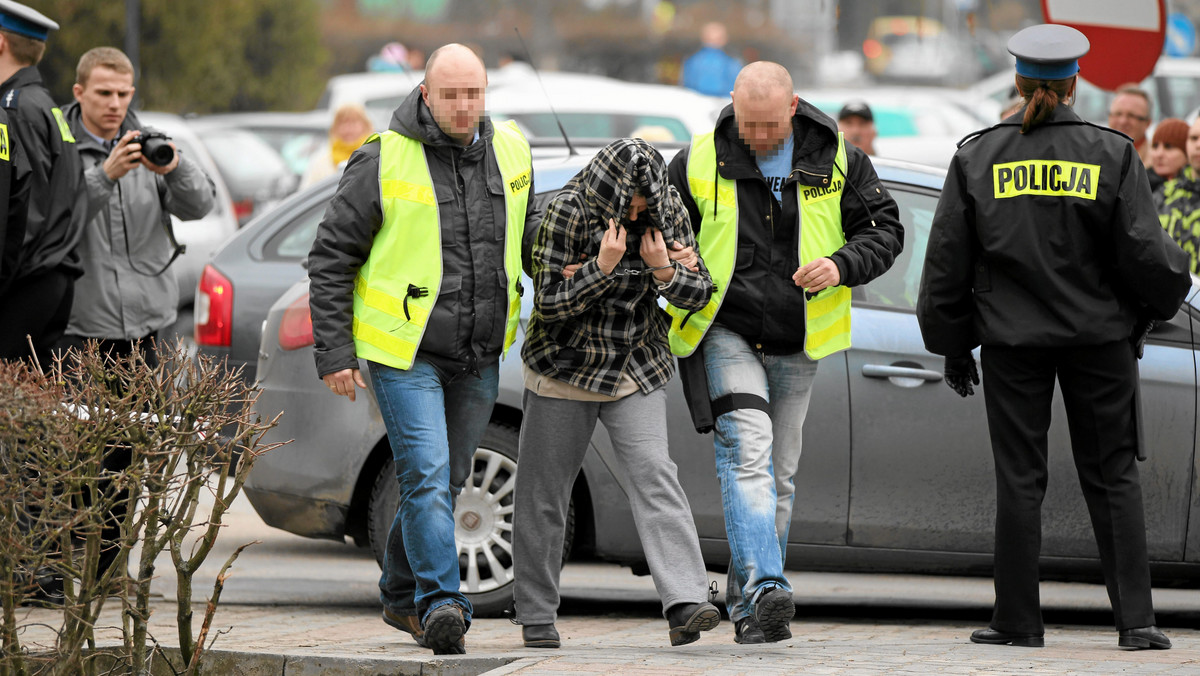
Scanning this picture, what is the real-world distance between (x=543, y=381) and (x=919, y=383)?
1.51 meters

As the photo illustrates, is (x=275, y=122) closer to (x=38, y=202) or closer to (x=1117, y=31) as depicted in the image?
(x=1117, y=31)

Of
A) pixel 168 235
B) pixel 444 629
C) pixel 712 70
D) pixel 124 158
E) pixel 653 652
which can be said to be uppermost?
pixel 712 70

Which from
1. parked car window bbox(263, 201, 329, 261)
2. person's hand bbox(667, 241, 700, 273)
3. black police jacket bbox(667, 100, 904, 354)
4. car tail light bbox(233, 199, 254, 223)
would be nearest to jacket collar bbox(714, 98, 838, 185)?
black police jacket bbox(667, 100, 904, 354)

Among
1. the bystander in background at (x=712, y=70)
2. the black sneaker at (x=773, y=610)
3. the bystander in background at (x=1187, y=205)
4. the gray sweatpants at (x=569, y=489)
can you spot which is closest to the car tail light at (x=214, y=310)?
the gray sweatpants at (x=569, y=489)

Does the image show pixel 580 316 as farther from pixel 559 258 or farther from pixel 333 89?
pixel 333 89

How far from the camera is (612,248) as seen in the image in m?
5.33

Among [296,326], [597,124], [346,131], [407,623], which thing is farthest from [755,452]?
[597,124]

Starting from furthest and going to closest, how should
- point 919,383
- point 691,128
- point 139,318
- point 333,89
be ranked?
point 333,89 < point 691,128 < point 139,318 < point 919,383

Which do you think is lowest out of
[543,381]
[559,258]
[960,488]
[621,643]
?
[621,643]

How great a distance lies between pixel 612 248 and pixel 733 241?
1.85ft

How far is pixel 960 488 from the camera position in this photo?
20.9 ft

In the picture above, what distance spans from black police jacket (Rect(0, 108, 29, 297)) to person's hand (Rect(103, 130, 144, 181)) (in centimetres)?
51

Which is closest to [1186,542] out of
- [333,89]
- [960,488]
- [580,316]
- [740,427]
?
[960,488]

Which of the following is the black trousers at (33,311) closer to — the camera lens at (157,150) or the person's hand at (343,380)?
the camera lens at (157,150)
